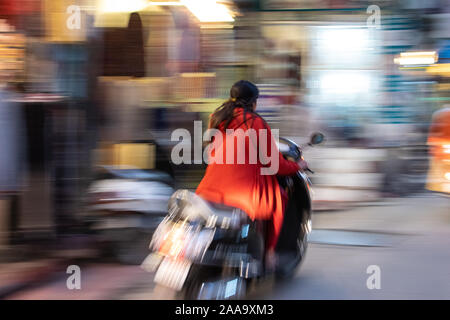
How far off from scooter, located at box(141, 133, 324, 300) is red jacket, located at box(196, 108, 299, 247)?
0.12 metres

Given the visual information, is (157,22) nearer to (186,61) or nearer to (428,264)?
(186,61)

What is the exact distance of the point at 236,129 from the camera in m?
Result: 3.92

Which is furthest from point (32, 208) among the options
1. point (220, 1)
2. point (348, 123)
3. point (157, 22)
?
point (348, 123)

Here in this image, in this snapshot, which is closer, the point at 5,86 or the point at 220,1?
the point at 5,86

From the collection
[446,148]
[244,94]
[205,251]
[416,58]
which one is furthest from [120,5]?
[416,58]

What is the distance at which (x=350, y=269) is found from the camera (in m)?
5.08

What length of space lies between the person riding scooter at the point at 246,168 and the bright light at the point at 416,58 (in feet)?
20.2

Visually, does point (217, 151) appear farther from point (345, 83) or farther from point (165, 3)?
point (345, 83)

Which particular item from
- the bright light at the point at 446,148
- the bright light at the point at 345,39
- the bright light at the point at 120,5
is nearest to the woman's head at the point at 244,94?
the bright light at the point at 120,5

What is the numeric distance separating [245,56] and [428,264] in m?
4.26

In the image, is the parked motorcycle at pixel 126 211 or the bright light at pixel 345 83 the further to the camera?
the bright light at pixel 345 83

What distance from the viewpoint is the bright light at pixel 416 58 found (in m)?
9.66

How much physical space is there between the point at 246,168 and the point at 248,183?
0.32 ft

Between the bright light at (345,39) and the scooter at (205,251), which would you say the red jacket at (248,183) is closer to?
the scooter at (205,251)
